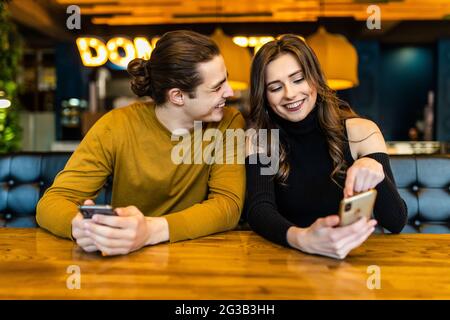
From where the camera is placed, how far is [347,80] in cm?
439

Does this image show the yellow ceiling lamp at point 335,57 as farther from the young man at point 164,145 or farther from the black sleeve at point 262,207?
the black sleeve at point 262,207

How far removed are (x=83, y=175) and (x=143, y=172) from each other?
0.19m

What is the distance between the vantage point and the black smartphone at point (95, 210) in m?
1.12

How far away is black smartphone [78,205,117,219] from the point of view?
1120 mm

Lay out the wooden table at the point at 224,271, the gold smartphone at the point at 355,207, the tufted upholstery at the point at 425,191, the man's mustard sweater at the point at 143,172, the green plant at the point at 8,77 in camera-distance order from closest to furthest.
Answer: the wooden table at the point at 224,271 < the gold smartphone at the point at 355,207 < the man's mustard sweater at the point at 143,172 < the tufted upholstery at the point at 425,191 < the green plant at the point at 8,77

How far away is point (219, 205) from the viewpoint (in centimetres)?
146

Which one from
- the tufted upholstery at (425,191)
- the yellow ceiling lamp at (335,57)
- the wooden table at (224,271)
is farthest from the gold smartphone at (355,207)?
the yellow ceiling lamp at (335,57)

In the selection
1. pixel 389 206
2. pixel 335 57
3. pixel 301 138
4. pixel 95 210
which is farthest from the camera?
pixel 335 57

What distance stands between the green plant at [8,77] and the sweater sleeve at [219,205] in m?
2.91

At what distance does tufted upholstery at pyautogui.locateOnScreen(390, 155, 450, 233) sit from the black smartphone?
1.25m

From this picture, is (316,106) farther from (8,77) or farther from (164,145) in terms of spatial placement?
(8,77)

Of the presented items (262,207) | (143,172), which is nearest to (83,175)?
(143,172)

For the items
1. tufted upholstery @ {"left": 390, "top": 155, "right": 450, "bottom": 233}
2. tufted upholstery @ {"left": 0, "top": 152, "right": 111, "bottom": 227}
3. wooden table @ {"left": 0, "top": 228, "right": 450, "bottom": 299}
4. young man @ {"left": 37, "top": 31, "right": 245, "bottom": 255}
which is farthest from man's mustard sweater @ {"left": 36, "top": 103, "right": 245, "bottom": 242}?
tufted upholstery @ {"left": 390, "top": 155, "right": 450, "bottom": 233}
